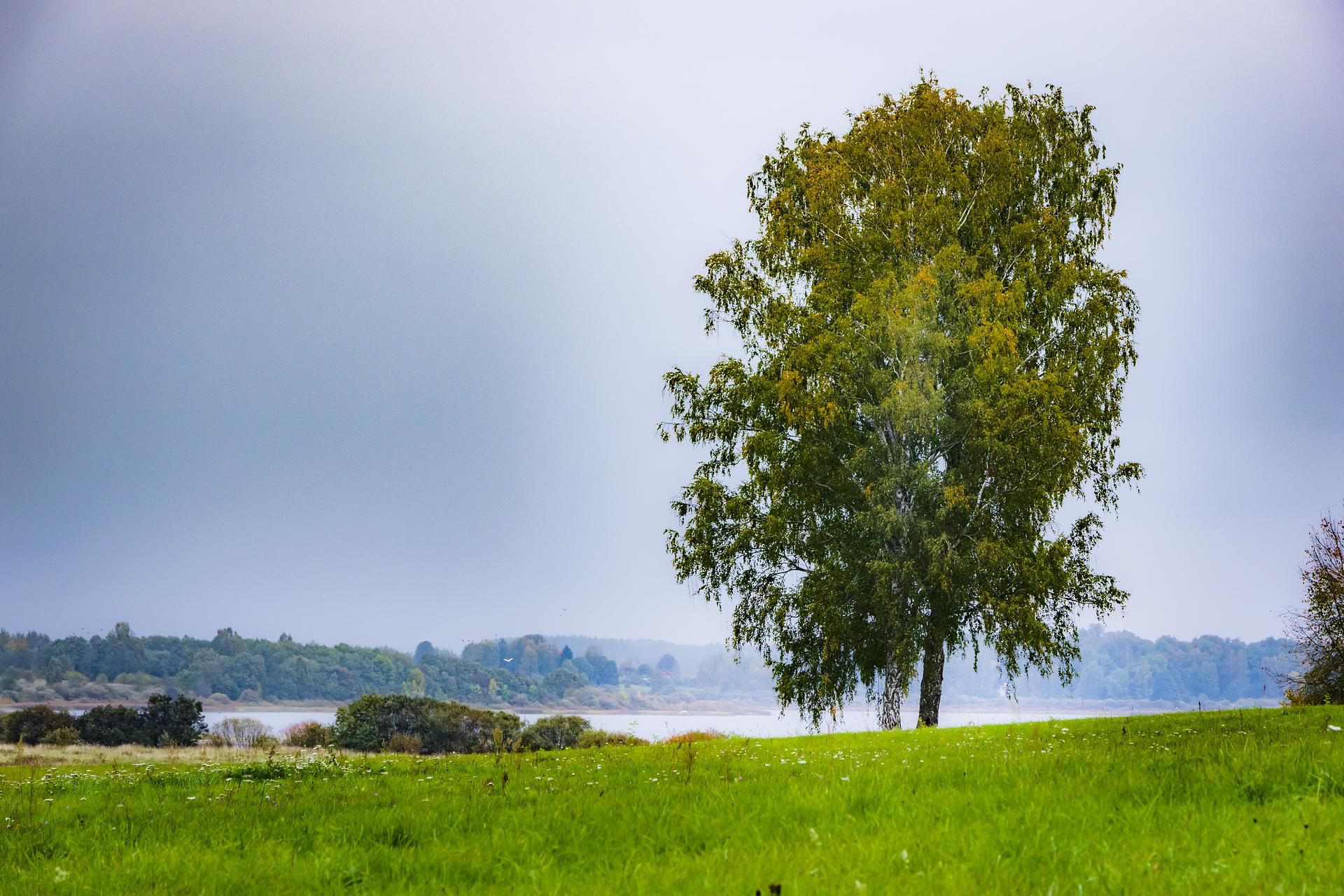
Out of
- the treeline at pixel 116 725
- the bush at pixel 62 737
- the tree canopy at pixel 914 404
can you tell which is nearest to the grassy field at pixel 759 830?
the tree canopy at pixel 914 404

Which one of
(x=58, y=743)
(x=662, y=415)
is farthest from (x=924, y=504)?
(x=58, y=743)

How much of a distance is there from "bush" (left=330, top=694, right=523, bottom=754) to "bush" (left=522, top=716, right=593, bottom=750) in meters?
0.89

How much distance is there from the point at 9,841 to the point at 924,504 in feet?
61.2

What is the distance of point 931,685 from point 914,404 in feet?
25.6

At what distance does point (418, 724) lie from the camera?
3684cm

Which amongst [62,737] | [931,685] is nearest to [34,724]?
[62,737]

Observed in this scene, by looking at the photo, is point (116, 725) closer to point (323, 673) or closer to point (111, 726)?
point (111, 726)

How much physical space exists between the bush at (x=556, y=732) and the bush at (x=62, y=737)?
20.5m

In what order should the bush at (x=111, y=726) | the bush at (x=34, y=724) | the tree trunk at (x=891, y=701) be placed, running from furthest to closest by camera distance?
the bush at (x=34, y=724) → the bush at (x=111, y=726) → the tree trunk at (x=891, y=701)

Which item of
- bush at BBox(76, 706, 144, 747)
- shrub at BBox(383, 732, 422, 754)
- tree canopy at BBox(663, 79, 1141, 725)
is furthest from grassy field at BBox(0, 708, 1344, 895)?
bush at BBox(76, 706, 144, 747)

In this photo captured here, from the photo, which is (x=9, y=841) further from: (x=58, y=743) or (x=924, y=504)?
(x=58, y=743)

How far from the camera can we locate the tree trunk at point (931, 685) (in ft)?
71.9

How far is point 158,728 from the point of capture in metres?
38.0

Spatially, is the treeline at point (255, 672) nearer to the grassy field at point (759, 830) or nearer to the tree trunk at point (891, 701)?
the tree trunk at point (891, 701)
